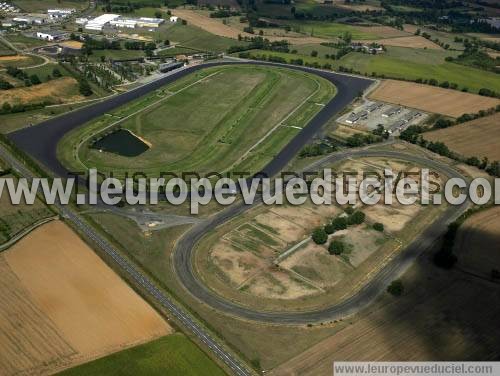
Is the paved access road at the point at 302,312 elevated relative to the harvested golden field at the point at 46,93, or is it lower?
lower

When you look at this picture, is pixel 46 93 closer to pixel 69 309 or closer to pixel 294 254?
pixel 69 309

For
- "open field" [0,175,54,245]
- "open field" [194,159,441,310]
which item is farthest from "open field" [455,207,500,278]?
"open field" [0,175,54,245]

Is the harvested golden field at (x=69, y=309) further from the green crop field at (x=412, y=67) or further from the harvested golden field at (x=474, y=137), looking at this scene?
the green crop field at (x=412, y=67)

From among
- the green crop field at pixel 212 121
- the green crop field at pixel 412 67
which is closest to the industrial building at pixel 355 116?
the green crop field at pixel 212 121

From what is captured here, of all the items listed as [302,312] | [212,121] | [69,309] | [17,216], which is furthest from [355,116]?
[69,309]

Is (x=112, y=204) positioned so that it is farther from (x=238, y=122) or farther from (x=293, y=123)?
(x=293, y=123)

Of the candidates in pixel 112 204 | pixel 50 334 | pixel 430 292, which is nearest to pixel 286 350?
pixel 430 292
